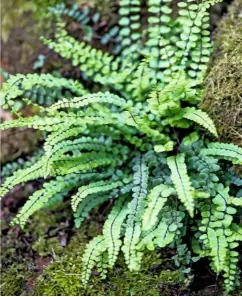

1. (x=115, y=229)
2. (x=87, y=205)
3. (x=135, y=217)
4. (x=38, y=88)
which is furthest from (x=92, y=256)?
(x=38, y=88)

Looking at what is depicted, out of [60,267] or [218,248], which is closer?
[218,248]

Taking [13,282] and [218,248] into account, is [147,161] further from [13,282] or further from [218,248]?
[13,282]

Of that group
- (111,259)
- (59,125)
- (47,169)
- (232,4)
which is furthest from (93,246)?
(232,4)

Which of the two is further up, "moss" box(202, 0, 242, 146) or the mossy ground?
"moss" box(202, 0, 242, 146)

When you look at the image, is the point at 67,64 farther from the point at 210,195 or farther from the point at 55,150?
the point at 210,195

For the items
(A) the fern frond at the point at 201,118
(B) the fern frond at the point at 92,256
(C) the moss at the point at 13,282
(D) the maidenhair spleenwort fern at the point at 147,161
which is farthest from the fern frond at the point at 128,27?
(C) the moss at the point at 13,282

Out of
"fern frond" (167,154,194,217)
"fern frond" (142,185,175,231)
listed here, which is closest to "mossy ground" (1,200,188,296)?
"fern frond" (142,185,175,231)

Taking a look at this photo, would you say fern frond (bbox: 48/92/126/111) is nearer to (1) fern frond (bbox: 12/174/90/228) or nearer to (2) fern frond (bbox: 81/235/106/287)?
(1) fern frond (bbox: 12/174/90/228)
